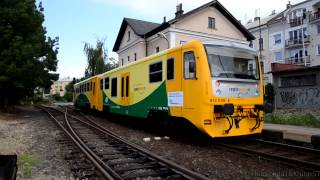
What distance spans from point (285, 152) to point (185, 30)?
27623 millimetres

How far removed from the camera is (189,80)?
10.5m

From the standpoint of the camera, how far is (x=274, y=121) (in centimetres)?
1792

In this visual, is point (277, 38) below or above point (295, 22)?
below

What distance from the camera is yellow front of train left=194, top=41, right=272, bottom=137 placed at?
9.86m

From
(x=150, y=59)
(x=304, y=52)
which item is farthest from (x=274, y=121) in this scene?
(x=304, y=52)

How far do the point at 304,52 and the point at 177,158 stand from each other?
45718 mm

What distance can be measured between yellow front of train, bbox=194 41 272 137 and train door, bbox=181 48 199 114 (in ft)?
1.42

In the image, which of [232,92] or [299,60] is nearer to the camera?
[232,92]

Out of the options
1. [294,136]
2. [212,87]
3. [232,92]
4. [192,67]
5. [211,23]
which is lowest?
Answer: [294,136]

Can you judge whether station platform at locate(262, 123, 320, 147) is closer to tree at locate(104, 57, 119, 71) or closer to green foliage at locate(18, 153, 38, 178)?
green foliage at locate(18, 153, 38, 178)

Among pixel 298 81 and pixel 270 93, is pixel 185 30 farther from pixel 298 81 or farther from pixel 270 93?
pixel 298 81

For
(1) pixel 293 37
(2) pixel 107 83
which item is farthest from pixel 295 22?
(2) pixel 107 83

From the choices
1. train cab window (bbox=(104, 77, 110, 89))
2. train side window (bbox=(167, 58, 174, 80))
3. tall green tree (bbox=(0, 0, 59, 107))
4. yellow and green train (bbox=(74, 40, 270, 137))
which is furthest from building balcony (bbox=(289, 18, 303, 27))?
train side window (bbox=(167, 58, 174, 80))

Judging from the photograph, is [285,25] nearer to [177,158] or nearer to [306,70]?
[306,70]
